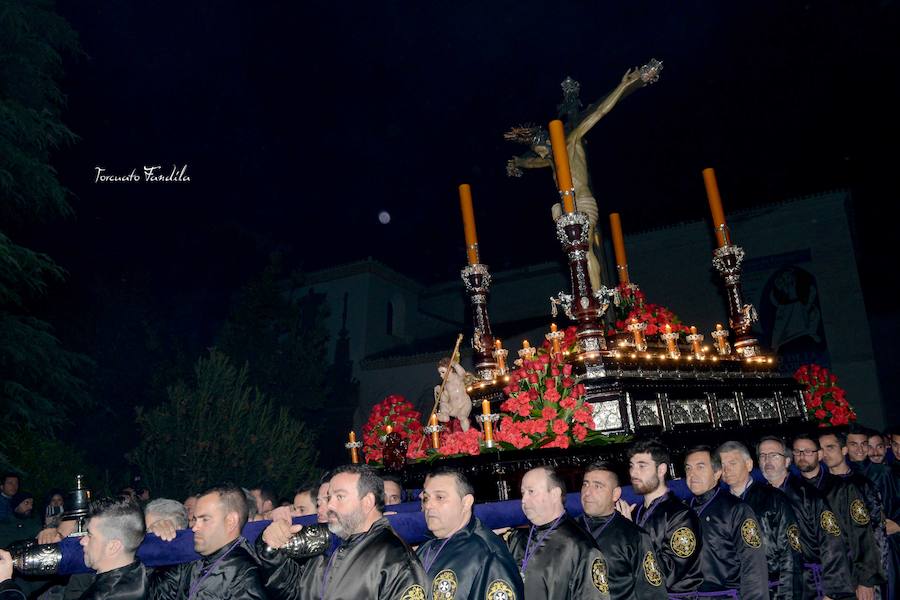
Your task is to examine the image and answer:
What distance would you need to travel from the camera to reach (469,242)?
9844mm

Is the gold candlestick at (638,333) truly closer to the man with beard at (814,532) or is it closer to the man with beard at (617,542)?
the man with beard at (814,532)

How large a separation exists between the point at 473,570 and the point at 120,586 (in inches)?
92.4

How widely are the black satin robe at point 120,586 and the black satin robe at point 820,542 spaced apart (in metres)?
6.10

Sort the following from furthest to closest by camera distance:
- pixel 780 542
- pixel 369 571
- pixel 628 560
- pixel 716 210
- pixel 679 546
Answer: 1. pixel 716 210
2. pixel 780 542
3. pixel 679 546
4. pixel 628 560
5. pixel 369 571

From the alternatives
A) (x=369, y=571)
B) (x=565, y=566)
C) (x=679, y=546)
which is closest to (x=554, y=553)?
(x=565, y=566)

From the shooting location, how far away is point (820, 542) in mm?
6559

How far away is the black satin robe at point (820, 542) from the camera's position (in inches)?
252

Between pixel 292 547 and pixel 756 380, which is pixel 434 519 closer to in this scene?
pixel 292 547

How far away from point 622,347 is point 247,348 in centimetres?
2404

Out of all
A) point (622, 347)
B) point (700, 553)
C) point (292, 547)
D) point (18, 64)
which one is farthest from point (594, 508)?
point (18, 64)

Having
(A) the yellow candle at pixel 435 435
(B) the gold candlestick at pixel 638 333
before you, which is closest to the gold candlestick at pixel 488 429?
(A) the yellow candle at pixel 435 435

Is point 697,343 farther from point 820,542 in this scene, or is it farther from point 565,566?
point 565,566

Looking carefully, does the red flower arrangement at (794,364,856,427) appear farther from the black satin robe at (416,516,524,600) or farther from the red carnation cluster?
the black satin robe at (416,516,524,600)

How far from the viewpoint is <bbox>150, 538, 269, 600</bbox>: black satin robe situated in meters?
4.21
